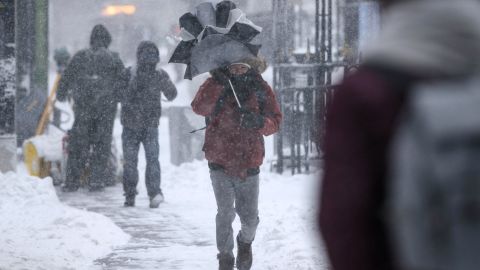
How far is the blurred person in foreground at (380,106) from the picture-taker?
5.89 ft

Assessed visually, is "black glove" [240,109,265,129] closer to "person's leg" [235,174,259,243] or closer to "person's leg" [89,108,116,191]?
"person's leg" [235,174,259,243]

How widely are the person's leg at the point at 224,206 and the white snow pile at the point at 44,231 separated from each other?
1504 mm

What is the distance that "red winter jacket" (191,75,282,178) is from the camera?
622cm

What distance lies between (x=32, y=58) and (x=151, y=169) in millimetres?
5754

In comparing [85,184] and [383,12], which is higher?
A: [383,12]

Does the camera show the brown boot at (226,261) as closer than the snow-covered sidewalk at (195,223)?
Yes

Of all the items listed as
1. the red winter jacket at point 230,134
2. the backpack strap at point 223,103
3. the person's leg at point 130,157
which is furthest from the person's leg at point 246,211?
the person's leg at point 130,157

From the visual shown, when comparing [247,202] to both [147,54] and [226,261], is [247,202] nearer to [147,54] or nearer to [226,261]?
[226,261]

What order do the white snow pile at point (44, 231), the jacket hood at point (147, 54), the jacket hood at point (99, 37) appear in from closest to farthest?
the white snow pile at point (44, 231), the jacket hood at point (147, 54), the jacket hood at point (99, 37)

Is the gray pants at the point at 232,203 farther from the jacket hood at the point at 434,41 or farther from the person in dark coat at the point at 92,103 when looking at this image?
the person in dark coat at the point at 92,103

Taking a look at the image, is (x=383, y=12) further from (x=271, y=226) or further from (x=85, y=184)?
(x=85, y=184)

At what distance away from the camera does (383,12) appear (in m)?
2.06

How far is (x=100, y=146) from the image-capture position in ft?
40.4

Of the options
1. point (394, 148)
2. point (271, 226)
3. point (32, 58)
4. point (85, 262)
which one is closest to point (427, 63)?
point (394, 148)
